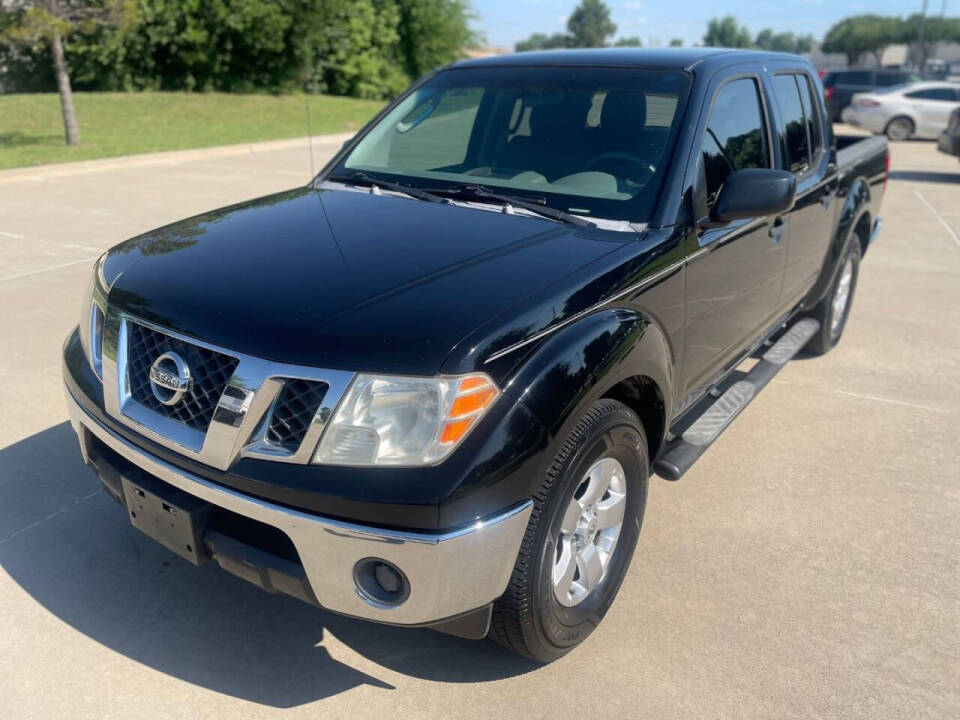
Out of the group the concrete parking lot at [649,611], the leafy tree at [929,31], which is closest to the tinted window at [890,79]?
the concrete parking lot at [649,611]

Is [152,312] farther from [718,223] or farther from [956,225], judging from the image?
[956,225]

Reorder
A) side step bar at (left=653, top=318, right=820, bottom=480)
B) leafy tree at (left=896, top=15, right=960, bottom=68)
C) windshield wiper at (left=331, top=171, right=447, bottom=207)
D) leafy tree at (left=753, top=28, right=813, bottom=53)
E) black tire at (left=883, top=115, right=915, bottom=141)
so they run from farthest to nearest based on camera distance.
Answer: leafy tree at (left=753, top=28, right=813, bottom=53) < leafy tree at (left=896, top=15, right=960, bottom=68) < black tire at (left=883, top=115, right=915, bottom=141) < windshield wiper at (left=331, top=171, right=447, bottom=207) < side step bar at (left=653, top=318, right=820, bottom=480)

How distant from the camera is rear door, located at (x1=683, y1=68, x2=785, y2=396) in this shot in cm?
326

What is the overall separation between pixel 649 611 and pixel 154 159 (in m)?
13.1

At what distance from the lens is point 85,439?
2773 millimetres

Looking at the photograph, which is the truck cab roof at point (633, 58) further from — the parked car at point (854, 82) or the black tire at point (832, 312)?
the parked car at point (854, 82)

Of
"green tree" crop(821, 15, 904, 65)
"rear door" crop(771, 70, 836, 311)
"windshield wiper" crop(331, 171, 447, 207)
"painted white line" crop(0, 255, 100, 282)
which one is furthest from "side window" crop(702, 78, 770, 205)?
"green tree" crop(821, 15, 904, 65)

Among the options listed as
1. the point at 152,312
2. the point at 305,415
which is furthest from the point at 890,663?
the point at 152,312

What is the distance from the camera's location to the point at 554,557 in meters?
2.47

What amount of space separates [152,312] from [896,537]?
118 inches

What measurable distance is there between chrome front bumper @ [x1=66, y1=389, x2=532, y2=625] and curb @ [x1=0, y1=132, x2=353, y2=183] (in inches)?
433

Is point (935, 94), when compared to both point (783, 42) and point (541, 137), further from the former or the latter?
point (783, 42)

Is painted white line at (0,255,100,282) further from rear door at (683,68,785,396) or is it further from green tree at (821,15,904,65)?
green tree at (821,15,904,65)

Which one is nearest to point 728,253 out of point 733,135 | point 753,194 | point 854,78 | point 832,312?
point 753,194
